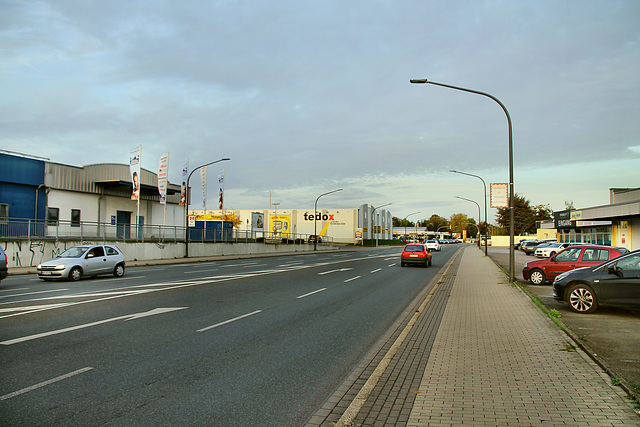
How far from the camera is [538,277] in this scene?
17.7 metres

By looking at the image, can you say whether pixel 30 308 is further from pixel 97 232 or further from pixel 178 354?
pixel 97 232

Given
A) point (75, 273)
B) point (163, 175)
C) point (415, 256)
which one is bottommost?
point (75, 273)

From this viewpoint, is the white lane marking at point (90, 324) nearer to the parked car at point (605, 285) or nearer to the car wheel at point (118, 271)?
the parked car at point (605, 285)

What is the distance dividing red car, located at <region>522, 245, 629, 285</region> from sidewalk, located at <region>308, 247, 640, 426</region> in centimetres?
845

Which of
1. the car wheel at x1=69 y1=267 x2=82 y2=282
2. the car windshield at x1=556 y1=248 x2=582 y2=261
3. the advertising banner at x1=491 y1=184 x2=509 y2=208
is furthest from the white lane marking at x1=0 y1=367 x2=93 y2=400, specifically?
the advertising banner at x1=491 y1=184 x2=509 y2=208

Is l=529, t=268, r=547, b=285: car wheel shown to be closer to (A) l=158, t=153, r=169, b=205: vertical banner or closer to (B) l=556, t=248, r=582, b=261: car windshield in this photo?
(B) l=556, t=248, r=582, b=261: car windshield

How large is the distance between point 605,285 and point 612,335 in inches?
97.9

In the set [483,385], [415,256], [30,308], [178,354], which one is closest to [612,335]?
[483,385]

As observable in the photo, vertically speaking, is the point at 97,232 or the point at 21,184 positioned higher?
the point at 21,184

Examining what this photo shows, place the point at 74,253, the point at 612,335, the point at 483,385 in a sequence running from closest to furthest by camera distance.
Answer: the point at 483,385 → the point at 612,335 → the point at 74,253

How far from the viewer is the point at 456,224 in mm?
195625

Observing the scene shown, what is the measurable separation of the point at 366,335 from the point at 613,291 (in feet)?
19.7

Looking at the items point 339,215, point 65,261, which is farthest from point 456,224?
point 65,261

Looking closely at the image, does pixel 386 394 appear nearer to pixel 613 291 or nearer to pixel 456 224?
pixel 613 291
